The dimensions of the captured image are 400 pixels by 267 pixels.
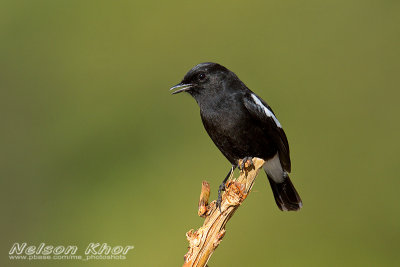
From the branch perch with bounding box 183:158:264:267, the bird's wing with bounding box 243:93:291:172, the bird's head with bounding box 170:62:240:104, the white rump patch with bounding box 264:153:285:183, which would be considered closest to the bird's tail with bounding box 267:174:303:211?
the white rump patch with bounding box 264:153:285:183

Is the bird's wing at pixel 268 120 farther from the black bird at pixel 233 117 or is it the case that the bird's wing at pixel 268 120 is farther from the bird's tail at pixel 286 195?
the bird's tail at pixel 286 195

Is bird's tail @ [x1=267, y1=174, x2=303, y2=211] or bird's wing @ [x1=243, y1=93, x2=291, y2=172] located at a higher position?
bird's wing @ [x1=243, y1=93, x2=291, y2=172]

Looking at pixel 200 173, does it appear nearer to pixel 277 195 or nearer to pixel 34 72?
pixel 277 195

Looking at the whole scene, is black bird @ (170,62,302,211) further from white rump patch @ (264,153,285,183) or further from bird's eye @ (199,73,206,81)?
white rump patch @ (264,153,285,183)

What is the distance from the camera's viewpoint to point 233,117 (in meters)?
5.12

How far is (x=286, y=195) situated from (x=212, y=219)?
2.15 m

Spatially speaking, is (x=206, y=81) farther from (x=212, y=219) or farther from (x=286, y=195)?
(x=212, y=219)

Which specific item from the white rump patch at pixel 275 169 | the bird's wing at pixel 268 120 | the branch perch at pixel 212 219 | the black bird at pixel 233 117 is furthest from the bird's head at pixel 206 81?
the branch perch at pixel 212 219

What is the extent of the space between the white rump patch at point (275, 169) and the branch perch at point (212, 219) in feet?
5.12

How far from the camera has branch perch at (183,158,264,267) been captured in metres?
3.69

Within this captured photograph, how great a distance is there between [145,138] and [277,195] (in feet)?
8.83

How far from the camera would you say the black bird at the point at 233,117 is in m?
5.14

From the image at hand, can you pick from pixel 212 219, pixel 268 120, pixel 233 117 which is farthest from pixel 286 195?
pixel 212 219

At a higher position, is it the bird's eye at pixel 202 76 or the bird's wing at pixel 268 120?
the bird's eye at pixel 202 76
